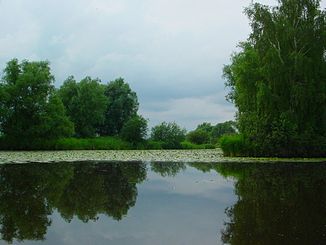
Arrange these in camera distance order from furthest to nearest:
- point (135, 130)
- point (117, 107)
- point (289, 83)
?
1. point (117, 107)
2. point (135, 130)
3. point (289, 83)

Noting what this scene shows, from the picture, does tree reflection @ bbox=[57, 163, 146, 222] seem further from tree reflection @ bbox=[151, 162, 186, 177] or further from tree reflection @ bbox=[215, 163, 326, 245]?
tree reflection @ bbox=[151, 162, 186, 177]

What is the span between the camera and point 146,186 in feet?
53.3

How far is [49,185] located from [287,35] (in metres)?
25.1

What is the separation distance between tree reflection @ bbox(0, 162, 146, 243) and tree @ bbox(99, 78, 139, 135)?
2330 inches

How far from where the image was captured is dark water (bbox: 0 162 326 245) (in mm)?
8102

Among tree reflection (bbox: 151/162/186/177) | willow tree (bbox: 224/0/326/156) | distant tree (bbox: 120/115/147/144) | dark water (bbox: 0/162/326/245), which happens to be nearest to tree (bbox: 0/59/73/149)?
distant tree (bbox: 120/115/147/144)

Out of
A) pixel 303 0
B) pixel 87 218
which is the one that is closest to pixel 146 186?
pixel 87 218

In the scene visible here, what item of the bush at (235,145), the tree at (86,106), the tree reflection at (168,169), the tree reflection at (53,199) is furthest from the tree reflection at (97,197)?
the tree at (86,106)

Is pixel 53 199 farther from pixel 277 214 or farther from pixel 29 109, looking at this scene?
pixel 29 109

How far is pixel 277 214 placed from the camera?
10.2 meters

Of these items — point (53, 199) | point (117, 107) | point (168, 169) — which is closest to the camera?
point (53, 199)

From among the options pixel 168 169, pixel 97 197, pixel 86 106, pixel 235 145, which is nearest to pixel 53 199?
pixel 97 197

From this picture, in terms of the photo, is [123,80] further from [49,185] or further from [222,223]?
[222,223]

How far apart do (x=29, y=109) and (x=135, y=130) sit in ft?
52.2
